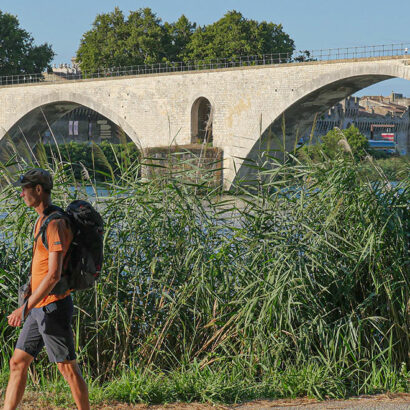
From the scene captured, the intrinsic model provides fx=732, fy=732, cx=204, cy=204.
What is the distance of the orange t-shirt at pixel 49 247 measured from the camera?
2553 mm

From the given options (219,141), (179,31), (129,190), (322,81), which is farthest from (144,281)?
(179,31)

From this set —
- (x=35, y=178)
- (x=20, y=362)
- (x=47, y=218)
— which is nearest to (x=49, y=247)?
(x=47, y=218)

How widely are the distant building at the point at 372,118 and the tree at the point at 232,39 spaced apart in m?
17.0

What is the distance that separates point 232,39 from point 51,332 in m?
33.4

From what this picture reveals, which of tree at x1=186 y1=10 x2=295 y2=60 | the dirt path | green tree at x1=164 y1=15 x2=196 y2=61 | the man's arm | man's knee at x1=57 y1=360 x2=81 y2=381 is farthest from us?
green tree at x1=164 y1=15 x2=196 y2=61

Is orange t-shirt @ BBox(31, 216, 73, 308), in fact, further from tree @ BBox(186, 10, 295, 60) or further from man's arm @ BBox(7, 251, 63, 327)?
tree @ BBox(186, 10, 295, 60)

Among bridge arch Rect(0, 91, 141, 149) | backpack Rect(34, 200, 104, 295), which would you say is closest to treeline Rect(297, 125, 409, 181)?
backpack Rect(34, 200, 104, 295)

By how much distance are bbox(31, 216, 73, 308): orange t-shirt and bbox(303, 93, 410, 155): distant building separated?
1987 inches

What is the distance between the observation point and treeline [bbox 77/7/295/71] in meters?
35.0

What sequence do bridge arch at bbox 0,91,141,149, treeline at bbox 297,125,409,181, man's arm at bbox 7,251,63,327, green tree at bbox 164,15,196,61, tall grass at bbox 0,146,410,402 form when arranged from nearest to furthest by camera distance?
man's arm at bbox 7,251,63,327 → tall grass at bbox 0,146,410,402 → treeline at bbox 297,125,409,181 → bridge arch at bbox 0,91,141,149 → green tree at bbox 164,15,196,61

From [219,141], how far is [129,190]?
2186 cm

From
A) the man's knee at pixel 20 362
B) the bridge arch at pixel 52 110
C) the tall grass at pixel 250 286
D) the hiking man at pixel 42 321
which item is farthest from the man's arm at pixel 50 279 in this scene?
the bridge arch at pixel 52 110

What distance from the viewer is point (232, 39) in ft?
114

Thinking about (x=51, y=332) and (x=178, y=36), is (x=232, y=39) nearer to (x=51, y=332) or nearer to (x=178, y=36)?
(x=178, y=36)
